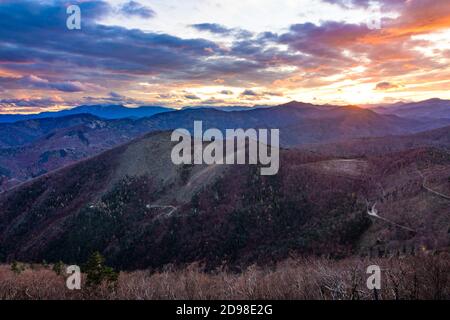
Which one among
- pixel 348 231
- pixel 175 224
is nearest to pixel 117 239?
pixel 175 224

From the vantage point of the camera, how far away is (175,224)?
14000cm

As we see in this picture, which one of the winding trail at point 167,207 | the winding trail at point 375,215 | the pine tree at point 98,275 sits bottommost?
the winding trail at point 167,207

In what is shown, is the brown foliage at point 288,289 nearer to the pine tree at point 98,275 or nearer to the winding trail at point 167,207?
the pine tree at point 98,275

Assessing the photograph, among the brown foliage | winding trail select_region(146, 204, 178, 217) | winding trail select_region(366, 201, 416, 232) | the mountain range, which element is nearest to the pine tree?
the brown foliage

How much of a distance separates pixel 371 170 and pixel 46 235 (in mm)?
153906

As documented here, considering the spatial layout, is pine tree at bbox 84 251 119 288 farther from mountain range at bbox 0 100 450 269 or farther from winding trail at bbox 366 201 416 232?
winding trail at bbox 366 201 416 232

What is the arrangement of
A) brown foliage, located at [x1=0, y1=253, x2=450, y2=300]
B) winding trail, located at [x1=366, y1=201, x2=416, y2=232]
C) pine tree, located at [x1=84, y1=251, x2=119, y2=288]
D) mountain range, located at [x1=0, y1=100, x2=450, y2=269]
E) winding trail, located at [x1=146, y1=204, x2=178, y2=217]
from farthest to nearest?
winding trail, located at [x1=146, y1=204, x2=178, y2=217] < mountain range, located at [x1=0, y1=100, x2=450, y2=269] < winding trail, located at [x1=366, y1=201, x2=416, y2=232] < pine tree, located at [x1=84, y1=251, x2=119, y2=288] < brown foliage, located at [x1=0, y1=253, x2=450, y2=300]

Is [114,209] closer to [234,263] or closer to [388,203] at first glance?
[234,263]

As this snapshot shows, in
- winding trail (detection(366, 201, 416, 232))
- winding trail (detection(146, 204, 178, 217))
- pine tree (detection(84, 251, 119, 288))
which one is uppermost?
pine tree (detection(84, 251, 119, 288))

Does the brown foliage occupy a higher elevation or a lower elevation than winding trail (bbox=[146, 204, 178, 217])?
higher

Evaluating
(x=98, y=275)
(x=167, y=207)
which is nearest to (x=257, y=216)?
(x=167, y=207)

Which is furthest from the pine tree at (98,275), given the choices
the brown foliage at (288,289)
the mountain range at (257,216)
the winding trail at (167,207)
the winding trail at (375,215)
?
the winding trail at (167,207)

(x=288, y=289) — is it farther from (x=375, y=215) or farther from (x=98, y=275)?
(x=375, y=215)

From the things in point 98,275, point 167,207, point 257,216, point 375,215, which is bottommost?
point 167,207
